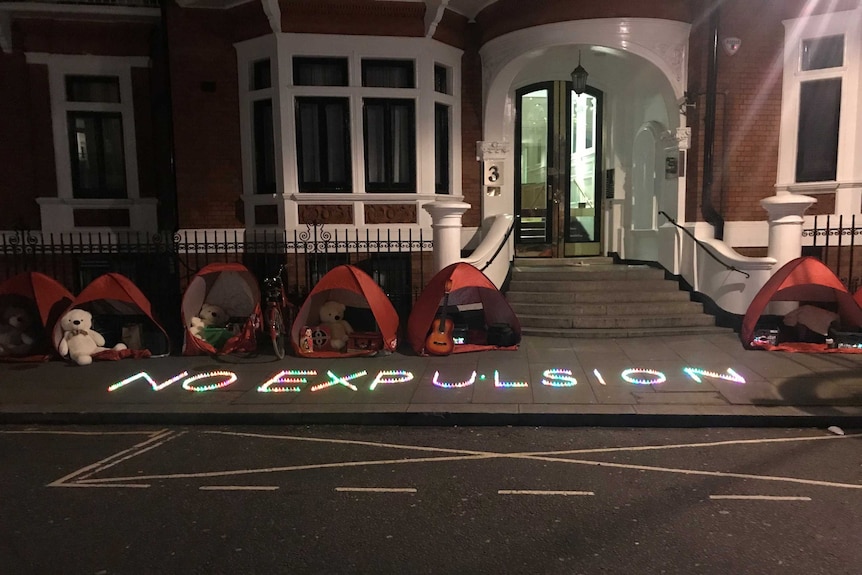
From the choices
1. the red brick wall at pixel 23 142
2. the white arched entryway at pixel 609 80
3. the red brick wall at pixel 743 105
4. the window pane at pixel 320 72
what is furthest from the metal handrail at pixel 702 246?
the red brick wall at pixel 23 142

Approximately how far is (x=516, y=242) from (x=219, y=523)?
869 centimetres

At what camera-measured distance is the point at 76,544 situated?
142 inches

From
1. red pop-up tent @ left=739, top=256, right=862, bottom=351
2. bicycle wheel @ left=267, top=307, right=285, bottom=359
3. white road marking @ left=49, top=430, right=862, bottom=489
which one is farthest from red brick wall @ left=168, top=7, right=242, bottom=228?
red pop-up tent @ left=739, top=256, right=862, bottom=351

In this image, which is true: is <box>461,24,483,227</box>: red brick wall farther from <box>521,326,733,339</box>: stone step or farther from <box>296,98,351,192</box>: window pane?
<box>521,326,733,339</box>: stone step

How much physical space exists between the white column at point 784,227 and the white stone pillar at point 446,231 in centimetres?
455

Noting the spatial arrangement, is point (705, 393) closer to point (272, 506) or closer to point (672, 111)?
point (272, 506)

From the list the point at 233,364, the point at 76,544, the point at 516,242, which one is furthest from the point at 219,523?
the point at 516,242

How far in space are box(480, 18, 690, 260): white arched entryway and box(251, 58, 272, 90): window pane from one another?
3.73 m

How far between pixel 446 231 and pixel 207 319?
3.78 meters

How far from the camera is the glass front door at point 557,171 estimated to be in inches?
456

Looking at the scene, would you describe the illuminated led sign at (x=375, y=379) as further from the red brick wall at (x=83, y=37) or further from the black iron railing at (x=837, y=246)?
the red brick wall at (x=83, y=37)

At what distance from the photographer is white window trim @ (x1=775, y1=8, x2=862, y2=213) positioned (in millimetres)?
9578

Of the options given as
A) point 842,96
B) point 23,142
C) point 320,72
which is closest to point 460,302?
point 320,72

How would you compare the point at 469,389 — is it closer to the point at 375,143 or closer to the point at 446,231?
the point at 446,231
